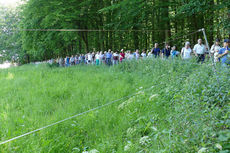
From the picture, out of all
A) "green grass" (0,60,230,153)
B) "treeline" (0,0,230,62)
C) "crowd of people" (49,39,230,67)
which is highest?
"treeline" (0,0,230,62)

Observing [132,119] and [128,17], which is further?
[128,17]

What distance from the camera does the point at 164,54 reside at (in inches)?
418

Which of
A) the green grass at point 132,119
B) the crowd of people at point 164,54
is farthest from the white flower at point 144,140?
the crowd of people at point 164,54

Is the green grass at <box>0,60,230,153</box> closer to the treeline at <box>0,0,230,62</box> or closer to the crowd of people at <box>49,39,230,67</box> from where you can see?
the crowd of people at <box>49,39,230,67</box>

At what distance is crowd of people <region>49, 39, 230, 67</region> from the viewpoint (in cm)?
655

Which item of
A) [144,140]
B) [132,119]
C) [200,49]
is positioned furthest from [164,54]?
[144,140]

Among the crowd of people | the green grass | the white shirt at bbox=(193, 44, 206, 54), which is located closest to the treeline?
the crowd of people

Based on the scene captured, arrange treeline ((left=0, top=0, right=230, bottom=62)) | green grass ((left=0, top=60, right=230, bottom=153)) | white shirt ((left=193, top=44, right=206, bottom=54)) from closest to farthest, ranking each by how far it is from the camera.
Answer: green grass ((left=0, top=60, right=230, bottom=153))
white shirt ((left=193, top=44, right=206, bottom=54))
treeline ((left=0, top=0, right=230, bottom=62))

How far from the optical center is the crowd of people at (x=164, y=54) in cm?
655

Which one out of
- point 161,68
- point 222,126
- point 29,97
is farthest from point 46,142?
point 161,68

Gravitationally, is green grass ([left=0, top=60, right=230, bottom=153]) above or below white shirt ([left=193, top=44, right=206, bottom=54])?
below

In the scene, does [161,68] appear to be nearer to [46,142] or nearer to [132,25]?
[46,142]

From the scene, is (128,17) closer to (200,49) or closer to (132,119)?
(200,49)

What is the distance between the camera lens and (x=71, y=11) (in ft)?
57.8
